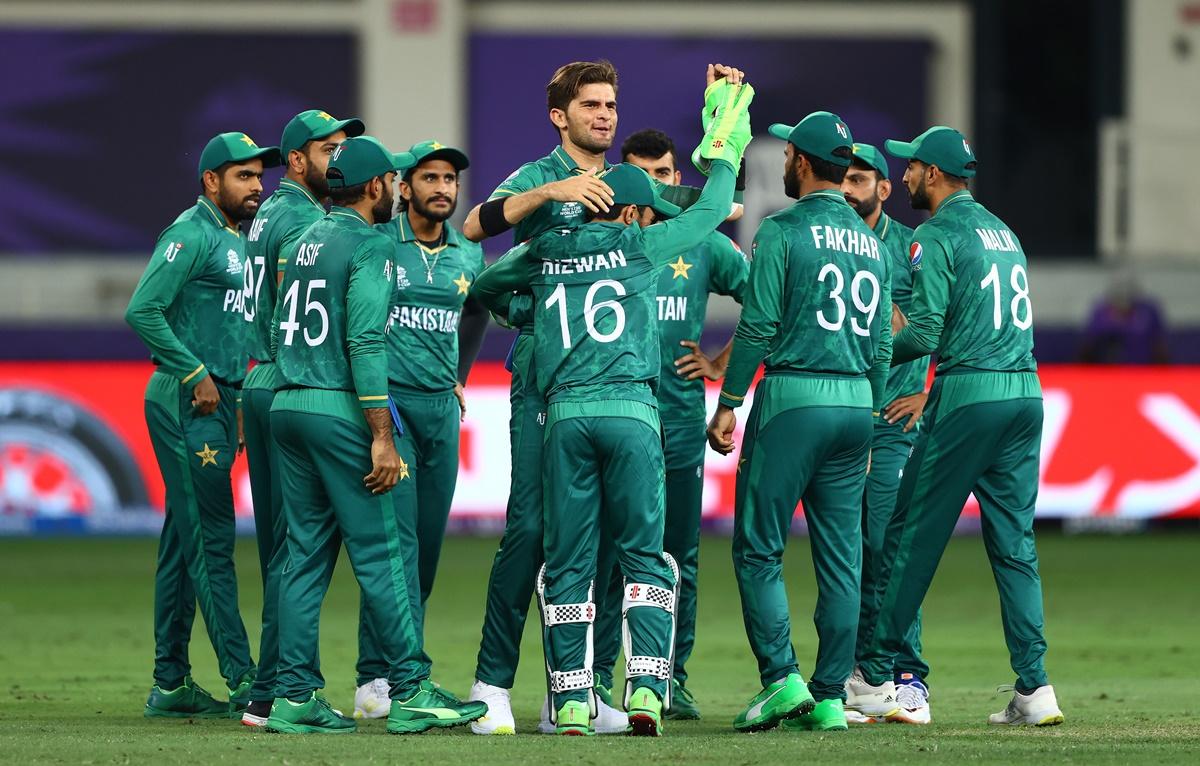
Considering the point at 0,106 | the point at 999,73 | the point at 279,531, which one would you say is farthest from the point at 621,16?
the point at 279,531

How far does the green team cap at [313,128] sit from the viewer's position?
824 cm

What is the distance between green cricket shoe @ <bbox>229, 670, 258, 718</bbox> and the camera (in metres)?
8.16

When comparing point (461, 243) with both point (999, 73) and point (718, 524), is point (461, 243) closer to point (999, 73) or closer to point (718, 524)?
point (718, 524)

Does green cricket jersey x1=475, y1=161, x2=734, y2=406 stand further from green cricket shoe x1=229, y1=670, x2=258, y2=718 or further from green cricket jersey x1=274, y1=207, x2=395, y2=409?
green cricket shoe x1=229, y1=670, x2=258, y2=718

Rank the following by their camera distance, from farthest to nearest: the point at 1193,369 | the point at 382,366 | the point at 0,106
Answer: the point at 0,106 < the point at 1193,369 < the point at 382,366

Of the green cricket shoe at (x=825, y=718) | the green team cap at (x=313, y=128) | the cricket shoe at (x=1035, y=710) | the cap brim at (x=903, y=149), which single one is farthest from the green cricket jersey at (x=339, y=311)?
the cricket shoe at (x=1035, y=710)

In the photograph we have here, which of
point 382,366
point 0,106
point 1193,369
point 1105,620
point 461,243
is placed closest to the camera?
point 382,366

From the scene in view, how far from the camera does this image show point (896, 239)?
8.92m

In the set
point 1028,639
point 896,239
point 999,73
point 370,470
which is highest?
point 999,73

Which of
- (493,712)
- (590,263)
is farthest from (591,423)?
(493,712)

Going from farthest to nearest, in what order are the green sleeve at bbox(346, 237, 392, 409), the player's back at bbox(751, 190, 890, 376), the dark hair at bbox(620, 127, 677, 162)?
1. the dark hair at bbox(620, 127, 677, 162)
2. the player's back at bbox(751, 190, 890, 376)
3. the green sleeve at bbox(346, 237, 392, 409)

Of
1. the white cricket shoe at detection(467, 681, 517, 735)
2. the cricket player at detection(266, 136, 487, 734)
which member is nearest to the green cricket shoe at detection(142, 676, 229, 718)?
the cricket player at detection(266, 136, 487, 734)

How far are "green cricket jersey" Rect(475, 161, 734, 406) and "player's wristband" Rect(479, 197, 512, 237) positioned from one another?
217mm

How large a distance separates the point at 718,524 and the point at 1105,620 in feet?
17.7
